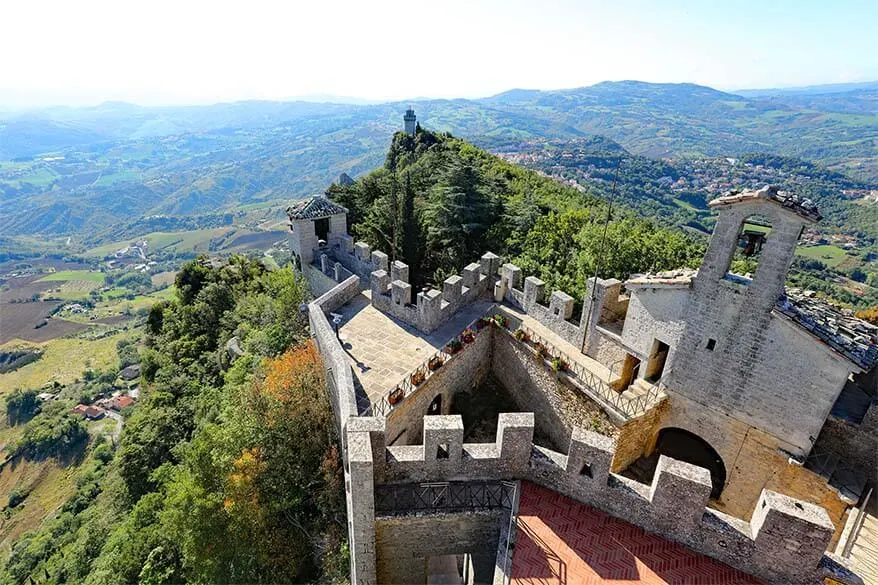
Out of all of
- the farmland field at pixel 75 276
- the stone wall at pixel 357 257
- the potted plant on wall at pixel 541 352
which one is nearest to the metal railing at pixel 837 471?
the potted plant on wall at pixel 541 352

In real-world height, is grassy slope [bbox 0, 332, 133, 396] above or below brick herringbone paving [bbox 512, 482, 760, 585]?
below

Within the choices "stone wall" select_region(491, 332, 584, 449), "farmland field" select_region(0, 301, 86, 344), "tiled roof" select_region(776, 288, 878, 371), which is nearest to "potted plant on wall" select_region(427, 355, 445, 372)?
"stone wall" select_region(491, 332, 584, 449)

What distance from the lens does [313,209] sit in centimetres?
2198

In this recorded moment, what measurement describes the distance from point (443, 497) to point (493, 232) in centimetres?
1651

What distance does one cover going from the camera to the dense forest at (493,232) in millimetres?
17875

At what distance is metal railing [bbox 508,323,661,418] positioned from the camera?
12406 mm

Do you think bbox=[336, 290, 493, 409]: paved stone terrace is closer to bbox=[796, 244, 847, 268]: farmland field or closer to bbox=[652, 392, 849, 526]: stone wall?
bbox=[652, 392, 849, 526]: stone wall

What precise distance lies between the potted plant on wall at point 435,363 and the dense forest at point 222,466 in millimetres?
3771

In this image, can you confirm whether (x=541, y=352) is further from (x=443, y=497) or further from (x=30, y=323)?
(x=30, y=323)

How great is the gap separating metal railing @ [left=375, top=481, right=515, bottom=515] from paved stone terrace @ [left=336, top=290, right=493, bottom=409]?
10.4 ft

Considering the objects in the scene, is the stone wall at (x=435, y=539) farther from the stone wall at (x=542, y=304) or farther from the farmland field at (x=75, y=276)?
the farmland field at (x=75, y=276)

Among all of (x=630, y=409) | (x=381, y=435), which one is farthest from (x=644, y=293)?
(x=381, y=435)

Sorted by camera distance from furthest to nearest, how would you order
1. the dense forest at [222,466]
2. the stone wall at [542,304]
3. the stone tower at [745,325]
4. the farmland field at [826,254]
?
the farmland field at [826,254] → the stone wall at [542,304] → the dense forest at [222,466] → the stone tower at [745,325]

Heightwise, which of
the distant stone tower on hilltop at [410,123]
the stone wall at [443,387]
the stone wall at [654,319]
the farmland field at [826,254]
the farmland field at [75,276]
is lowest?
the farmland field at [75,276]
